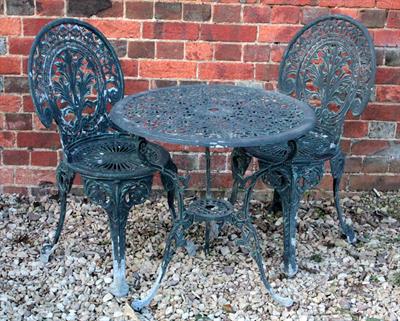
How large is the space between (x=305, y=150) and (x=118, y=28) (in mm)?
1206

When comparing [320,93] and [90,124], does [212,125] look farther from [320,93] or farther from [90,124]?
[320,93]

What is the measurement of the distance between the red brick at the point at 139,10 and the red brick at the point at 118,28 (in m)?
0.04

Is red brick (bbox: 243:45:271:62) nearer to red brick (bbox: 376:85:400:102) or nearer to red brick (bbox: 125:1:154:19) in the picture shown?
red brick (bbox: 125:1:154:19)

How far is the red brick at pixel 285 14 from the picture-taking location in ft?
11.7

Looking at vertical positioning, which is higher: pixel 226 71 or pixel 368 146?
pixel 226 71

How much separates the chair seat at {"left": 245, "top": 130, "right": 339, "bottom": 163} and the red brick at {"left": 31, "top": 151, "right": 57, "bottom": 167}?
1.19m

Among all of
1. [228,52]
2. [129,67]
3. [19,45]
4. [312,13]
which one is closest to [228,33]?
[228,52]

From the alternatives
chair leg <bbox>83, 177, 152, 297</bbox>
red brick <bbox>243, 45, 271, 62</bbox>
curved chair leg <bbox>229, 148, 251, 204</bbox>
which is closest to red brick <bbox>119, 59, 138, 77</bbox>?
red brick <bbox>243, 45, 271, 62</bbox>

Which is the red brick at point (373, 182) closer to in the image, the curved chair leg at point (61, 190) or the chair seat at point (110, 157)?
the chair seat at point (110, 157)

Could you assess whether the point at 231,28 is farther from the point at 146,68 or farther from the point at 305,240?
the point at 305,240

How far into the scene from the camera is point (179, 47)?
358 cm

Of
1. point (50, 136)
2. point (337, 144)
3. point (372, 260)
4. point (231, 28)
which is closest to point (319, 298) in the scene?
point (372, 260)

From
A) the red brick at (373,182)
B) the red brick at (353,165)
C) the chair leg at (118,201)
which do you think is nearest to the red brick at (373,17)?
the red brick at (353,165)

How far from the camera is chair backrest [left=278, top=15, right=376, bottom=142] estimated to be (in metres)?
3.36
